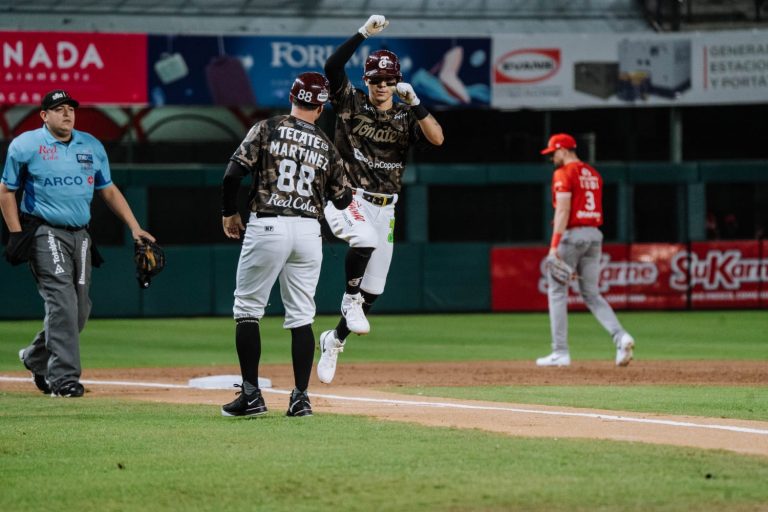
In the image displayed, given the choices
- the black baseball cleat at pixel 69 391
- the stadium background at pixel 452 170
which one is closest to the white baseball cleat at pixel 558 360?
the black baseball cleat at pixel 69 391

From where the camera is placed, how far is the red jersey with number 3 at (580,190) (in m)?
13.1

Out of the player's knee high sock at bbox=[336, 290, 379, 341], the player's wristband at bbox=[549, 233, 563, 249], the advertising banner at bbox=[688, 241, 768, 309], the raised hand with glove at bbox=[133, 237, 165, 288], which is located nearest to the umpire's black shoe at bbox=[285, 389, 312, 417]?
the player's knee high sock at bbox=[336, 290, 379, 341]

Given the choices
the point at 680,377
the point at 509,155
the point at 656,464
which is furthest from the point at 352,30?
the point at 656,464

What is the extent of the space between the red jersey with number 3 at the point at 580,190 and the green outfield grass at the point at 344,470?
5852 mm

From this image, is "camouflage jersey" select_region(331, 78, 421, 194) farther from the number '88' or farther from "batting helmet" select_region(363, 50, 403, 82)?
the number '88'

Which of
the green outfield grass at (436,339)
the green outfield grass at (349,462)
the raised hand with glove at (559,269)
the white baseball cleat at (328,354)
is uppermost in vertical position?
the raised hand with glove at (559,269)

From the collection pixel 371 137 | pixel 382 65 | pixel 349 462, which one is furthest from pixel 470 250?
pixel 349 462

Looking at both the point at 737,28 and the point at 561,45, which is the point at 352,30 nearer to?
the point at 561,45

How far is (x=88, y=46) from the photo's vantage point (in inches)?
943

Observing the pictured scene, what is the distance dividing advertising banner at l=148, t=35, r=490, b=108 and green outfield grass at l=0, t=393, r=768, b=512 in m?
17.2

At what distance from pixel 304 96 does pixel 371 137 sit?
5.47ft

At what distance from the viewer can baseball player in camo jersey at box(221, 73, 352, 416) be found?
7.85 metres

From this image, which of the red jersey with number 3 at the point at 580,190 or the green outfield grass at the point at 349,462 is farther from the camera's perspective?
the red jersey with number 3 at the point at 580,190

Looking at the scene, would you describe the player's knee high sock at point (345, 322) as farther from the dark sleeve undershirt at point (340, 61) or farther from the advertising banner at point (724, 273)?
the advertising banner at point (724, 273)
